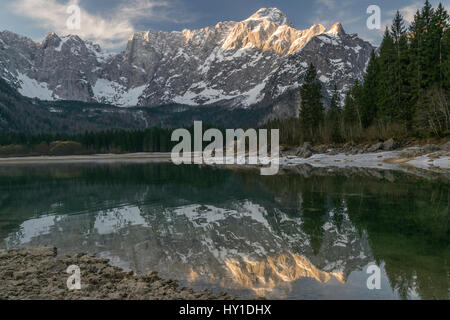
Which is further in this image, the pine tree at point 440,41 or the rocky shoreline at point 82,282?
the pine tree at point 440,41

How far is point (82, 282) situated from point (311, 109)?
312 feet

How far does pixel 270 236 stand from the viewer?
1723 cm

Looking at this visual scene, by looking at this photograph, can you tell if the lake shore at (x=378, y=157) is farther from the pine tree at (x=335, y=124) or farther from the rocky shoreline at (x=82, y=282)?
the rocky shoreline at (x=82, y=282)

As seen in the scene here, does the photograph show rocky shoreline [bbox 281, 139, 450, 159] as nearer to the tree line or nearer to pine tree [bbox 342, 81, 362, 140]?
the tree line

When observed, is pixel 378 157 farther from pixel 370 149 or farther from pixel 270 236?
pixel 270 236

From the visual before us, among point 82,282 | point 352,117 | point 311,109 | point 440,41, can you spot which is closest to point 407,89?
point 440,41

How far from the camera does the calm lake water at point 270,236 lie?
434 inches

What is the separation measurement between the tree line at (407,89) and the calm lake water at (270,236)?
3172cm

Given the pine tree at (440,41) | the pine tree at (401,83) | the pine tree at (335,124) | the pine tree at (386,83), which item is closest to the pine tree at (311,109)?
the pine tree at (335,124)

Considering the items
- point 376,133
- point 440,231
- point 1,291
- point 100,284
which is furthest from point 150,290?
point 376,133

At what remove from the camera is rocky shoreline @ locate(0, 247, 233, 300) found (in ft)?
31.9

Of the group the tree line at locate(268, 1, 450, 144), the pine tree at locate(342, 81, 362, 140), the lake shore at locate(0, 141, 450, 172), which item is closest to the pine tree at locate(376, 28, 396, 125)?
the tree line at locate(268, 1, 450, 144)

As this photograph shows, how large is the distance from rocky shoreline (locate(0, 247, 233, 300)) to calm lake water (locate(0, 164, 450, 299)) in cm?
83

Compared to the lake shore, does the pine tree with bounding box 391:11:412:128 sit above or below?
above
